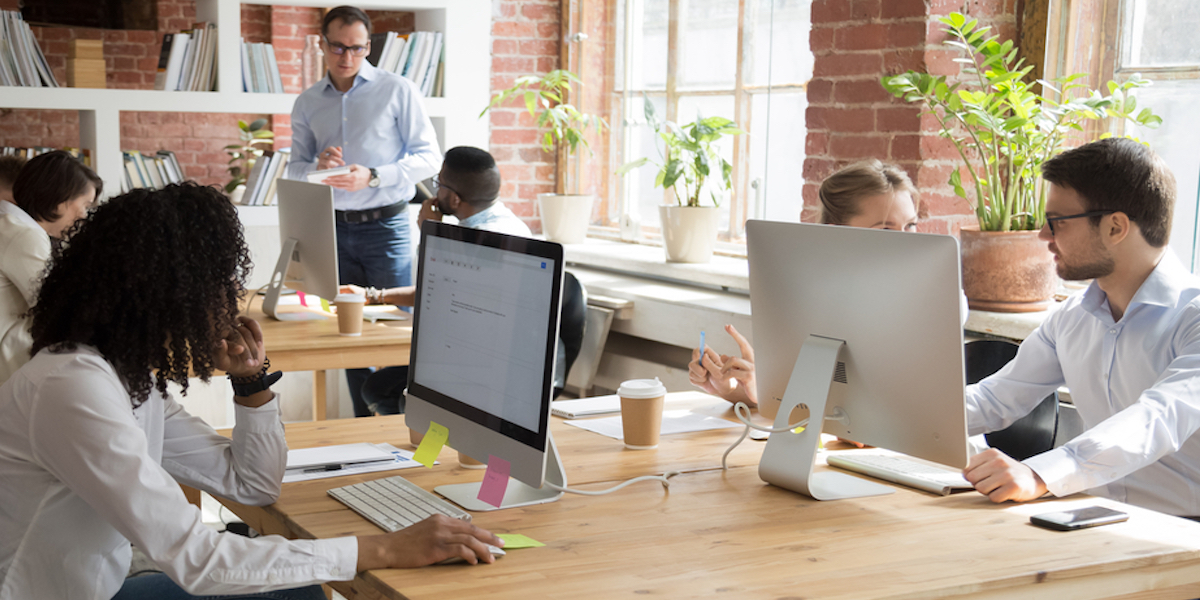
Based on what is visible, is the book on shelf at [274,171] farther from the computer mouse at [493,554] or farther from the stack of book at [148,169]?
the computer mouse at [493,554]

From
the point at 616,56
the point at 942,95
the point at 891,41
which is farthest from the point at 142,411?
the point at 616,56

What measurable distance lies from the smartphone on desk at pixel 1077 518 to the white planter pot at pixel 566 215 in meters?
3.30

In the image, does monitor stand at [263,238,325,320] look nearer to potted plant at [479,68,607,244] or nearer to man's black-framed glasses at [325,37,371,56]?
man's black-framed glasses at [325,37,371,56]

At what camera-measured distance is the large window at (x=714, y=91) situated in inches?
157

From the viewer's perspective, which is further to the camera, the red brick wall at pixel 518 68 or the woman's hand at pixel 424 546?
the red brick wall at pixel 518 68

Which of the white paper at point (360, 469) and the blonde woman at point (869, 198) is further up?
the blonde woman at point (869, 198)

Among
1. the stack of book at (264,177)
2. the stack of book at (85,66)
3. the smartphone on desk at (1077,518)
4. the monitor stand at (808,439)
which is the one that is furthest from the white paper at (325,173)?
the smartphone on desk at (1077,518)

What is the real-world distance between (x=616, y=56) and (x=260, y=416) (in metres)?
3.41

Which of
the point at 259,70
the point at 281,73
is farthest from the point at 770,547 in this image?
the point at 281,73

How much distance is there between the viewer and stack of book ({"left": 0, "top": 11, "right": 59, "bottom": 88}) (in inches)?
169

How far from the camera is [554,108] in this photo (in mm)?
4727

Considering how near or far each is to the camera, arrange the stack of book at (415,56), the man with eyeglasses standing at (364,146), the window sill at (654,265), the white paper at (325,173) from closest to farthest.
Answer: the white paper at (325,173)
the window sill at (654,265)
the man with eyeglasses standing at (364,146)
the stack of book at (415,56)

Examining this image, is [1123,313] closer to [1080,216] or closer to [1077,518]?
[1080,216]

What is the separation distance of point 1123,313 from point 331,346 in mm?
1942
